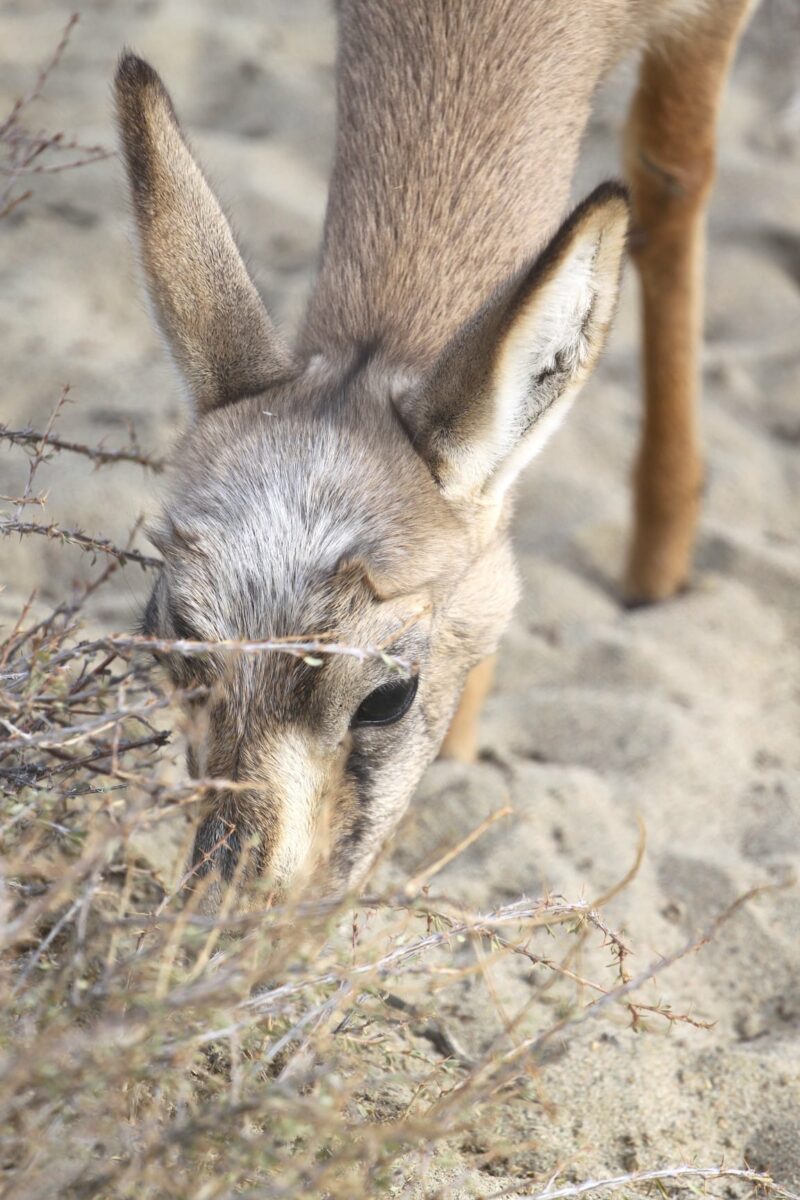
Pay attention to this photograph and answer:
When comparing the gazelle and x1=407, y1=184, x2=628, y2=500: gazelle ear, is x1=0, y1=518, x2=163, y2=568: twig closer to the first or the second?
the gazelle

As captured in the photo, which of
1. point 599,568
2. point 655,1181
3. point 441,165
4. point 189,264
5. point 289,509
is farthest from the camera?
point 599,568

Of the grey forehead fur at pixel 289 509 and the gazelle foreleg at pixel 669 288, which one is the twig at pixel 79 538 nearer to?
the grey forehead fur at pixel 289 509

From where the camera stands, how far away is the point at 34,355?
5.51 m

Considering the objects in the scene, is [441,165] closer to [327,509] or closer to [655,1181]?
[327,509]

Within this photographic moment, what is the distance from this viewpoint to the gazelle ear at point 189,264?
316 centimetres

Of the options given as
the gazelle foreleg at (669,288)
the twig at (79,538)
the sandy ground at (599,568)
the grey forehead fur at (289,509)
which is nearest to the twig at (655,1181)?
the sandy ground at (599,568)

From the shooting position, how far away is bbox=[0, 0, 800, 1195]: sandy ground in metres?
3.25

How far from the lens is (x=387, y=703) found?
3004 mm

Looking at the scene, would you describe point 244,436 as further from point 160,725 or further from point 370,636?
point 160,725

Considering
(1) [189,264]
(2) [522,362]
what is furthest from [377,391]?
(1) [189,264]

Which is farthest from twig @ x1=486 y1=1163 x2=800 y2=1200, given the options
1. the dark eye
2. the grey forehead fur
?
the grey forehead fur

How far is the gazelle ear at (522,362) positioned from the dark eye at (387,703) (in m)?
0.52

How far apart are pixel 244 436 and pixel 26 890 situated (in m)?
1.21

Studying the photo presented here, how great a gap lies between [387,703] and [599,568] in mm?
2706
